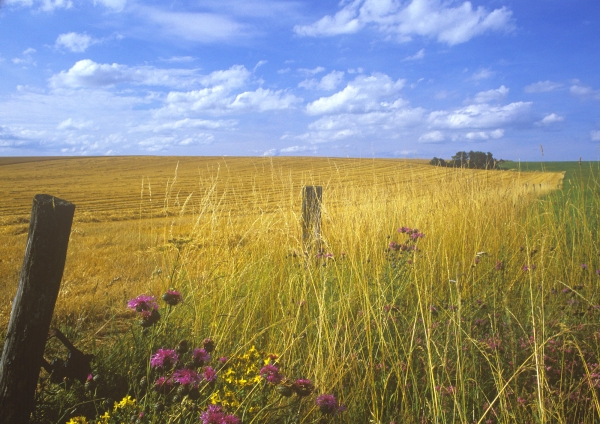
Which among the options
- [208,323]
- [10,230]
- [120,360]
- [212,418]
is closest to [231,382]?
[212,418]

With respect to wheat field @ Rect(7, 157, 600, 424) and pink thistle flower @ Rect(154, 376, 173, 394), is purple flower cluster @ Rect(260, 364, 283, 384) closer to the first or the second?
wheat field @ Rect(7, 157, 600, 424)

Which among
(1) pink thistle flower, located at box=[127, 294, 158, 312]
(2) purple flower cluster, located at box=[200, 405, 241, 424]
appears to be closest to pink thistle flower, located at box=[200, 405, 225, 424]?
(2) purple flower cluster, located at box=[200, 405, 241, 424]

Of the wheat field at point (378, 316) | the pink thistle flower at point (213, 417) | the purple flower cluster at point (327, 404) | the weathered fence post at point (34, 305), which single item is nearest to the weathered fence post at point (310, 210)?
the wheat field at point (378, 316)

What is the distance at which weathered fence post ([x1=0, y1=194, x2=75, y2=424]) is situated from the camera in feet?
5.92

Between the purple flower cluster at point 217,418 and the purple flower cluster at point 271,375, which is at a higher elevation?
the purple flower cluster at point 271,375

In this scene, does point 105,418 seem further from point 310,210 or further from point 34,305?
point 310,210

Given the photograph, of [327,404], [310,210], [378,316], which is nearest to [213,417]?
[327,404]

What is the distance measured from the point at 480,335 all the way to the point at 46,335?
2.19 metres

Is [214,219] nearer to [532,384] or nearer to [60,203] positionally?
[60,203]

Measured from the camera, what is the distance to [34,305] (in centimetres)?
186

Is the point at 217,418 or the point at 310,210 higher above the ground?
the point at 310,210

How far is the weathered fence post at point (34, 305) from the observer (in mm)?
1806

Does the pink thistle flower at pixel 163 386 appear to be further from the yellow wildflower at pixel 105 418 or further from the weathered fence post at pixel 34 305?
the weathered fence post at pixel 34 305

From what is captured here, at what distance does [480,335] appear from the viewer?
2.53 meters
